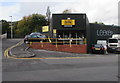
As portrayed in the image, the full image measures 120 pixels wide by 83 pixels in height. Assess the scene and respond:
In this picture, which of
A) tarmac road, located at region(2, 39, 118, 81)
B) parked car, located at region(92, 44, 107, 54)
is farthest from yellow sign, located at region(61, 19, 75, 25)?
tarmac road, located at region(2, 39, 118, 81)

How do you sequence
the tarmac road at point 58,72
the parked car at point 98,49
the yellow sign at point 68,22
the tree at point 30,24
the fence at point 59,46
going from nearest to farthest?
1. the tarmac road at point 58,72
2. the fence at point 59,46
3. the parked car at point 98,49
4. the yellow sign at point 68,22
5. the tree at point 30,24

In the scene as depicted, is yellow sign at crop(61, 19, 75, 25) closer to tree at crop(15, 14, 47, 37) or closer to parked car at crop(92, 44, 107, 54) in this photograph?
parked car at crop(92, 44, 107, 54)

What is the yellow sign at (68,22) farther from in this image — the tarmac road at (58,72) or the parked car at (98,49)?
the tarmac road at (58,72)

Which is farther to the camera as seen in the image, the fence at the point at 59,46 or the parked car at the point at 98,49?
the parked car at the point at 98,49

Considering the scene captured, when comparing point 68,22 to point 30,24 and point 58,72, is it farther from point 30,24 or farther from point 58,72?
point 30,24

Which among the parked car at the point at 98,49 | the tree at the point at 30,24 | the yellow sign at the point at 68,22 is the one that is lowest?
the parked car at the point at 98,49

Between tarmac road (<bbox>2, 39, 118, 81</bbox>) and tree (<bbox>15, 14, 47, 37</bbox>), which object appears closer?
tarmac road (<bbox>2, 39, 118, 81</bbox>)

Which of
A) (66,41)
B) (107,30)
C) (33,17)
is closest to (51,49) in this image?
(66,41)

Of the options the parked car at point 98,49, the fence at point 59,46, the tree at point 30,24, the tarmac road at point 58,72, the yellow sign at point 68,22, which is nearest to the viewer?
the tarmac road at point 58,72

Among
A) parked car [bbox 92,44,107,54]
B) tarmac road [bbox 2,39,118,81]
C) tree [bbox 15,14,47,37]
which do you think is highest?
tree [bbox 15,14,47,37]

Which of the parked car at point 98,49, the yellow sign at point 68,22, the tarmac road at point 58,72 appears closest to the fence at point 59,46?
the parked car at point 98,49

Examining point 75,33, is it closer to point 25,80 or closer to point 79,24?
point 79,24

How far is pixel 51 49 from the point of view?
23000 mm

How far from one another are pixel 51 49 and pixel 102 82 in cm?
1589
